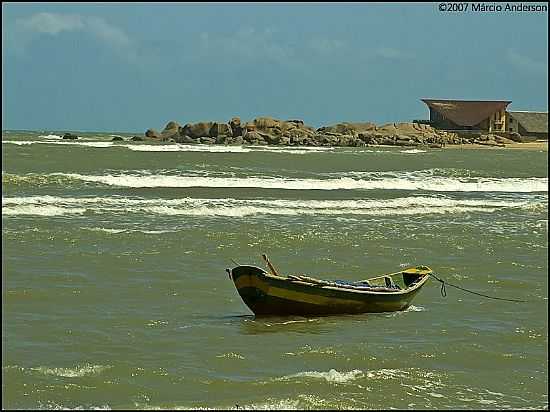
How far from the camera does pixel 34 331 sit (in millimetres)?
9336

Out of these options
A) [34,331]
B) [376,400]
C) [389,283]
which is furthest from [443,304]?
[34,331]

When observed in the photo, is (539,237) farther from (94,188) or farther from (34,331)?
(94,188)

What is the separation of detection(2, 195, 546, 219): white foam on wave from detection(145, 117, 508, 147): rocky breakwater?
39.1m

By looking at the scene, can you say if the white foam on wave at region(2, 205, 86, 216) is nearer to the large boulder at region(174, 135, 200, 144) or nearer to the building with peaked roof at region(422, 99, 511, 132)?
the large boulder at region(174, 135, 200, 144)

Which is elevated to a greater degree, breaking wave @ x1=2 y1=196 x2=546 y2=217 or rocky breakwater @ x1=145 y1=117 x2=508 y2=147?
rocky breakwater @ x1=145 y1=117 x2=508 y2=147

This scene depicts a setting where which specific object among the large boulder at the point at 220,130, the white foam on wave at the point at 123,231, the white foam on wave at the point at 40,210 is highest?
the large boulder at the point at 220,130

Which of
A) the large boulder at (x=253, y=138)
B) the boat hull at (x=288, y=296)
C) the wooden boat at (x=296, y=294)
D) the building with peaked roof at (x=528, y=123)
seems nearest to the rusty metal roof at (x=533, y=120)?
the building with peaked roof at (x=528, y=123)

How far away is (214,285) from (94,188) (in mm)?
15883

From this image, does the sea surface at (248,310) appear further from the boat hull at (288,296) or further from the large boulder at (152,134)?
the large boulder at (152,134)

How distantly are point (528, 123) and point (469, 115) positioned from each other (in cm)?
504

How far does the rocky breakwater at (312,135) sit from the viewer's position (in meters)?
65.0

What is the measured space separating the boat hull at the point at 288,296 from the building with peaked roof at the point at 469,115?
65041mm

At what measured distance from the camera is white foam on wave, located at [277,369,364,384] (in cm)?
793

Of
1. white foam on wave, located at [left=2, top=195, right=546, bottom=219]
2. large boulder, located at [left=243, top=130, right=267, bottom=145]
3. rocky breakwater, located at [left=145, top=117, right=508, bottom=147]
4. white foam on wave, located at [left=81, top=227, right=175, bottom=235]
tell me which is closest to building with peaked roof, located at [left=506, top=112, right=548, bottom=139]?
rocky breakwater, located at [left=145, top=117, right=508, bottom=147]
